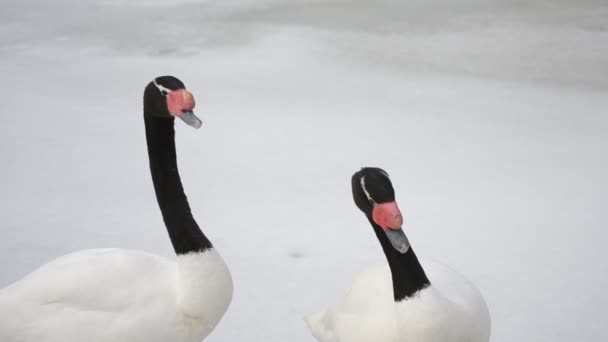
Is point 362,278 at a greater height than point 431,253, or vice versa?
point 362,278

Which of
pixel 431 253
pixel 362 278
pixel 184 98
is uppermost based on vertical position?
pixel 184 98

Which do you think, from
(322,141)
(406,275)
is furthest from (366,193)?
(322,141)

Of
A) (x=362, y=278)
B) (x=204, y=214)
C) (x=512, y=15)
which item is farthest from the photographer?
(x=512, y=15)

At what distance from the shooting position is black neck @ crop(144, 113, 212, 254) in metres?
1.65

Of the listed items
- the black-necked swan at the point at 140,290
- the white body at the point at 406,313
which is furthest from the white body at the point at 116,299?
the white body at the point at 406,313

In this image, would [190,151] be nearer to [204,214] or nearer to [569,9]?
[204,214]

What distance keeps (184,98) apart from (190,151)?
136cm

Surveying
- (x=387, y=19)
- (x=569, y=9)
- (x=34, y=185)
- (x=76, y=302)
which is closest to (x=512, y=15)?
(x=569, y=9)

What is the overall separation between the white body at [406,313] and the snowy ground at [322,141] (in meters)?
0.22

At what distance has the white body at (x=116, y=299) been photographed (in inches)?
60.6

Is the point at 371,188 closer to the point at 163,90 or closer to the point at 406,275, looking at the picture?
the point at 406,275

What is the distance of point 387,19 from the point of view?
4250 mm

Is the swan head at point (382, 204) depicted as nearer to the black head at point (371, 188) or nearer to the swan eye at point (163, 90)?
the black head at point (371, 188)

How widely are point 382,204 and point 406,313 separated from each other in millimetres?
204
